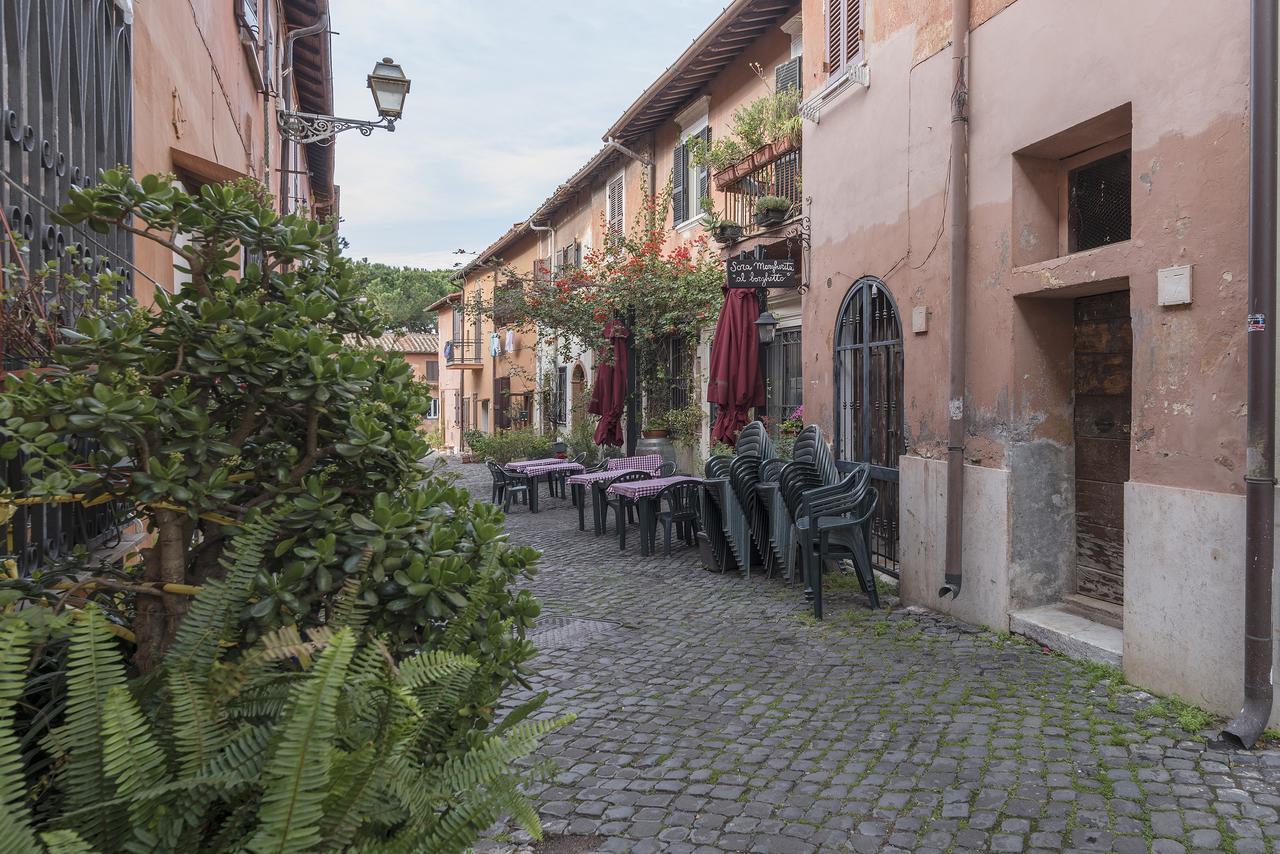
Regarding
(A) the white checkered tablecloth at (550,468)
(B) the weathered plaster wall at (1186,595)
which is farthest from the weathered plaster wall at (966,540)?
(A) the white checkered tablecloth at (550,468)

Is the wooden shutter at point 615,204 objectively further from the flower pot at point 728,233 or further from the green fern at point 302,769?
the green fern at point 302,769

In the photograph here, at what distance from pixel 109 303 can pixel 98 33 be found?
196 centimetres

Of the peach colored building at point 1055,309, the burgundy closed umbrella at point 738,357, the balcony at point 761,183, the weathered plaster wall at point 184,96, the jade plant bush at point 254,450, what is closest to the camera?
the jade plant bush at point 254,450

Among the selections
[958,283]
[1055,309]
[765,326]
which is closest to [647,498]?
[765,326]

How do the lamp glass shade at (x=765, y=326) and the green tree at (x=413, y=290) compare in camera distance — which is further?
the green tree at (x=413, y=290)

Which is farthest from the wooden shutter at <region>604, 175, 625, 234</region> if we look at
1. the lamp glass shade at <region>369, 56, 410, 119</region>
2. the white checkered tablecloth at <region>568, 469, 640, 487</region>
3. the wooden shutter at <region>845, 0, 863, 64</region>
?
the wooden shutter at <region>845, 0, 863, 64</region>

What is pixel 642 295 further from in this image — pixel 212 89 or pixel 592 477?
pixel 212 89

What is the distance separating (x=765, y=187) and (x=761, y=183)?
11cm

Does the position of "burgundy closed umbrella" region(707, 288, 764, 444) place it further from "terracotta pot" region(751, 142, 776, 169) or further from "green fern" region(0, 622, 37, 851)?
"green fern" region(0, 622, 37, 851)

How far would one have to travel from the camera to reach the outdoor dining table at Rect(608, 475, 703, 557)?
27.6 feet

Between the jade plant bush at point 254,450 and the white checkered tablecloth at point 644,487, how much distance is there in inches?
233

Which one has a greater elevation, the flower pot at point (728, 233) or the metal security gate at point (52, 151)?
the flower pot at point (728, 233)

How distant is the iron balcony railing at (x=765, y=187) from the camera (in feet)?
32.3

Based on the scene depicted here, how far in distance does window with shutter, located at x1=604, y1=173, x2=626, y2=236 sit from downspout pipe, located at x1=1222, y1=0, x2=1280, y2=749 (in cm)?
1283
